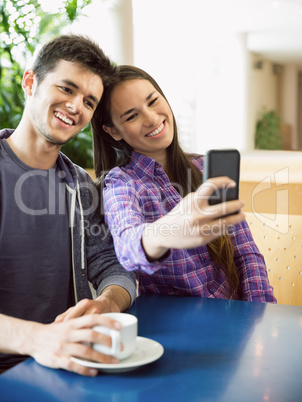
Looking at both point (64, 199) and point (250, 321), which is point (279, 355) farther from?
point (64, 199)

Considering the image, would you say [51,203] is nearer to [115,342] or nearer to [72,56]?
[72,56]

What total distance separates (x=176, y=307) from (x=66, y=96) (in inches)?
27.7

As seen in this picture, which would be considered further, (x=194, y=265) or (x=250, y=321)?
(x=194, y=265)

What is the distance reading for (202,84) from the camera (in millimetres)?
9266

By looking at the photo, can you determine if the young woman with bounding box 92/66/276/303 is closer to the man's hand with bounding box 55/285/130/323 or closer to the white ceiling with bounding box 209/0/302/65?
the man's hand with bounding box 55/285/130/323

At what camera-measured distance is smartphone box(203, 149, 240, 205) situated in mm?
908

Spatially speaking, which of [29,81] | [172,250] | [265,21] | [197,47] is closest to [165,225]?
[172,250]

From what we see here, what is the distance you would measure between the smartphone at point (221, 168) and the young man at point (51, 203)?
1.71ft

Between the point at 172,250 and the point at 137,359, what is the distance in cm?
57

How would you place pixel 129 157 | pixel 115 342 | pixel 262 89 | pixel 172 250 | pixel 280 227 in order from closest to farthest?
pixel 115 342, pixel 172 250, pixel 129 157, pixel 280 227, pixel 262 89

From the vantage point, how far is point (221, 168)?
3.01ft

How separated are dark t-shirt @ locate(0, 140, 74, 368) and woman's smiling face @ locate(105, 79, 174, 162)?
268 millimetres

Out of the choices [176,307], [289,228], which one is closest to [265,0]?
[289,228]

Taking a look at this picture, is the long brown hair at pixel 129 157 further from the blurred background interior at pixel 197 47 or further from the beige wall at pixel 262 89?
the beige wall at pixel 262 89
